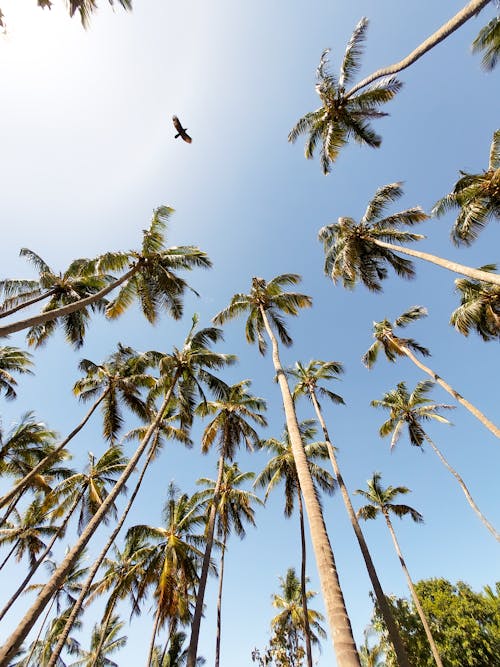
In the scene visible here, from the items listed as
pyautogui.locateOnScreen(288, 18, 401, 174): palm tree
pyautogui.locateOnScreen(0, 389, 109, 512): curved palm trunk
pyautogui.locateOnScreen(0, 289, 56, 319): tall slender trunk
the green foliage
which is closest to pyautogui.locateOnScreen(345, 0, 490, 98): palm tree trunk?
pyautogui.locateOnScreen(288, 18, 401, 174): palm tree

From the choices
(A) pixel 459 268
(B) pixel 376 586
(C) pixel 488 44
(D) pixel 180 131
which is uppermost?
(C) pixel 488 44

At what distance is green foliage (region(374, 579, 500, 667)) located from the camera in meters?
25.5

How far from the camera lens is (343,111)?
14172mm

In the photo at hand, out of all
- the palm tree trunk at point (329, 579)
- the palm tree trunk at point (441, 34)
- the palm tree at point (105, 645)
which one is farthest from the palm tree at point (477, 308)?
the palm tree at point (105, 645)

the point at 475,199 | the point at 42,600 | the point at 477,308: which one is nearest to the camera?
the point at 42,600

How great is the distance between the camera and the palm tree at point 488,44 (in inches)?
454

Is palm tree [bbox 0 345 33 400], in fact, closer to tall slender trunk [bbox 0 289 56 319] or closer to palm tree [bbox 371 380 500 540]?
tall slender trunk [bbox 0 289 56 319]

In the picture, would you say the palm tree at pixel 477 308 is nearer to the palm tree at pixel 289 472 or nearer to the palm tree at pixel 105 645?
the palm tree at pixel 289 472

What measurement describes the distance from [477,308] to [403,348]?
474 centimetres

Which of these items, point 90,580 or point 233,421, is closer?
point 90,580

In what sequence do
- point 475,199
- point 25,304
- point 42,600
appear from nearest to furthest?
point 42,600, point 25,304, point 475,199

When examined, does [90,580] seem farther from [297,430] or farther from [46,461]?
[297,430]

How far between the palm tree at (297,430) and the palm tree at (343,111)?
653 centimetres

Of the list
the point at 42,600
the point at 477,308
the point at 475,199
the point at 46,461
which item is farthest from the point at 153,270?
the point at 477,308
